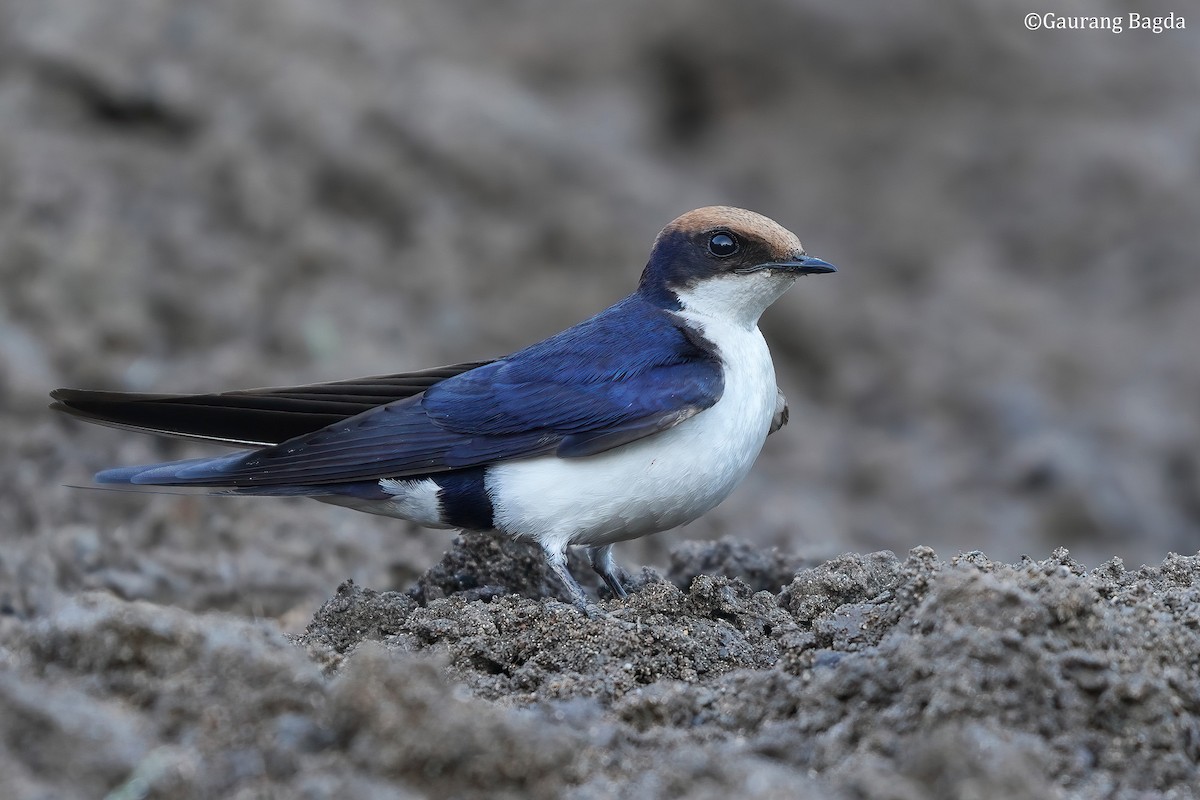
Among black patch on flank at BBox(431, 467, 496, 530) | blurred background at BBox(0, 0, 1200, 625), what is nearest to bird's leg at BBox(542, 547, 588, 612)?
black patch on flank at BBox(431, 467, 496, 530)

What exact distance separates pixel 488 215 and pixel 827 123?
3497mm

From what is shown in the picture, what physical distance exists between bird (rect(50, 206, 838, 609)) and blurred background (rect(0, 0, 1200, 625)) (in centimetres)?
111

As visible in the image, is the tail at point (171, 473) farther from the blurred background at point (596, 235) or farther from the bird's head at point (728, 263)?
the bird's head at point (728, 263)

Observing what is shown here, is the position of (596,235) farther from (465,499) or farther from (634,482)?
(634,482)

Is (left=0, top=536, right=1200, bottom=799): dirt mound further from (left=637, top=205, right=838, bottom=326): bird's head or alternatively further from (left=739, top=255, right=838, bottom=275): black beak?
(left=637, top=205, right=838, bottom=326): bird's head

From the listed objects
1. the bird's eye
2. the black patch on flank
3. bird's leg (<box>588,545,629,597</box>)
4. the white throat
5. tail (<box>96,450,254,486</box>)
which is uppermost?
the bird's eye

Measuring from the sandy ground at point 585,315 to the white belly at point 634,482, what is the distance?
0.89 feet

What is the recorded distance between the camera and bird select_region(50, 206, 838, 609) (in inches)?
172

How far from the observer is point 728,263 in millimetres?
4840

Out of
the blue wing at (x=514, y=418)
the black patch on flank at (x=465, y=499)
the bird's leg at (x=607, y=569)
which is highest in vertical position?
the blue wing at (x=514, y=418)

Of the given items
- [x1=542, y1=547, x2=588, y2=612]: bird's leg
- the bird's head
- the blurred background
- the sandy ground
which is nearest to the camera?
the sandy ground

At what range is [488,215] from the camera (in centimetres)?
912

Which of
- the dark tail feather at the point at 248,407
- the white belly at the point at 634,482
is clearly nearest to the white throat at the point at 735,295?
the white belly at the point at 634,482

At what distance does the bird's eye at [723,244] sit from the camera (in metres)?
4.85
